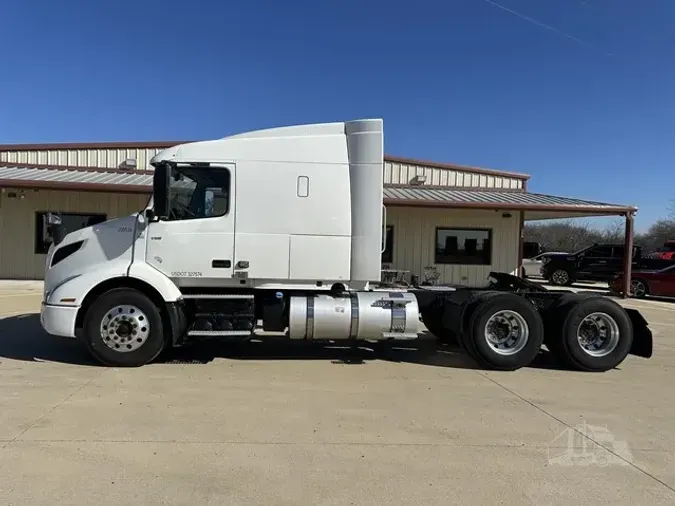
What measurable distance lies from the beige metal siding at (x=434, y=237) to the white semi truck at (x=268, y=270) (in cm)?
1114

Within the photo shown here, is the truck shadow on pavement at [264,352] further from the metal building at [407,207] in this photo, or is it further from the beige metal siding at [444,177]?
the beige metal siding at [444,177]

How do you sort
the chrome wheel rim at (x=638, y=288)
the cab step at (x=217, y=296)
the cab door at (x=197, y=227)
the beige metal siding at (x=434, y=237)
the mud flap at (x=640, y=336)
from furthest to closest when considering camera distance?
1. the beige metal siding at (x=434, y=237)
2. the chrome wheel rim at (x=638, y=288)
3. the mud flap at (x=640, y=336)
4. the cab step at (x=217, y=296)
5. the cab door at (x=197, y=227)

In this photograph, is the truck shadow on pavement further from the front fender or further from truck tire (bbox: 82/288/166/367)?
the front fender

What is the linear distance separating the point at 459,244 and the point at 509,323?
11.7 meters

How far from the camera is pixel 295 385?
19.0 feet

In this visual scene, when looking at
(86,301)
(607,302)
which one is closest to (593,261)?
(607,302)

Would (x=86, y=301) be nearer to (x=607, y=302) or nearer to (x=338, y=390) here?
(x=338, y=390)

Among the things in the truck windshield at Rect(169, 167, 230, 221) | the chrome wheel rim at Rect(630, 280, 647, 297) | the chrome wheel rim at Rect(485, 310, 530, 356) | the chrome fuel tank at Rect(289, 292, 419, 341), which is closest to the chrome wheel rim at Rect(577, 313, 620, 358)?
the chrome wheel rim at Rect(485, 310, 530, 356)

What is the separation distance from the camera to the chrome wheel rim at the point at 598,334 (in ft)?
22.3

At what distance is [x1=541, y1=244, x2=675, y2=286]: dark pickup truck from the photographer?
21953 mm

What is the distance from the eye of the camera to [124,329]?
247 inches

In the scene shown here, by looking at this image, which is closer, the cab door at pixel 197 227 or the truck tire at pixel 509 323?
the cab door at pixel 197 227

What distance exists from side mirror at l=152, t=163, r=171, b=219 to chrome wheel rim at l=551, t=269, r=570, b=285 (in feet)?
66.8

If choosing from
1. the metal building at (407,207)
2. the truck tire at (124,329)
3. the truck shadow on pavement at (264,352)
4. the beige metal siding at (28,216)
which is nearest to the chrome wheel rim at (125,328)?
the truck tire at (124,329)
